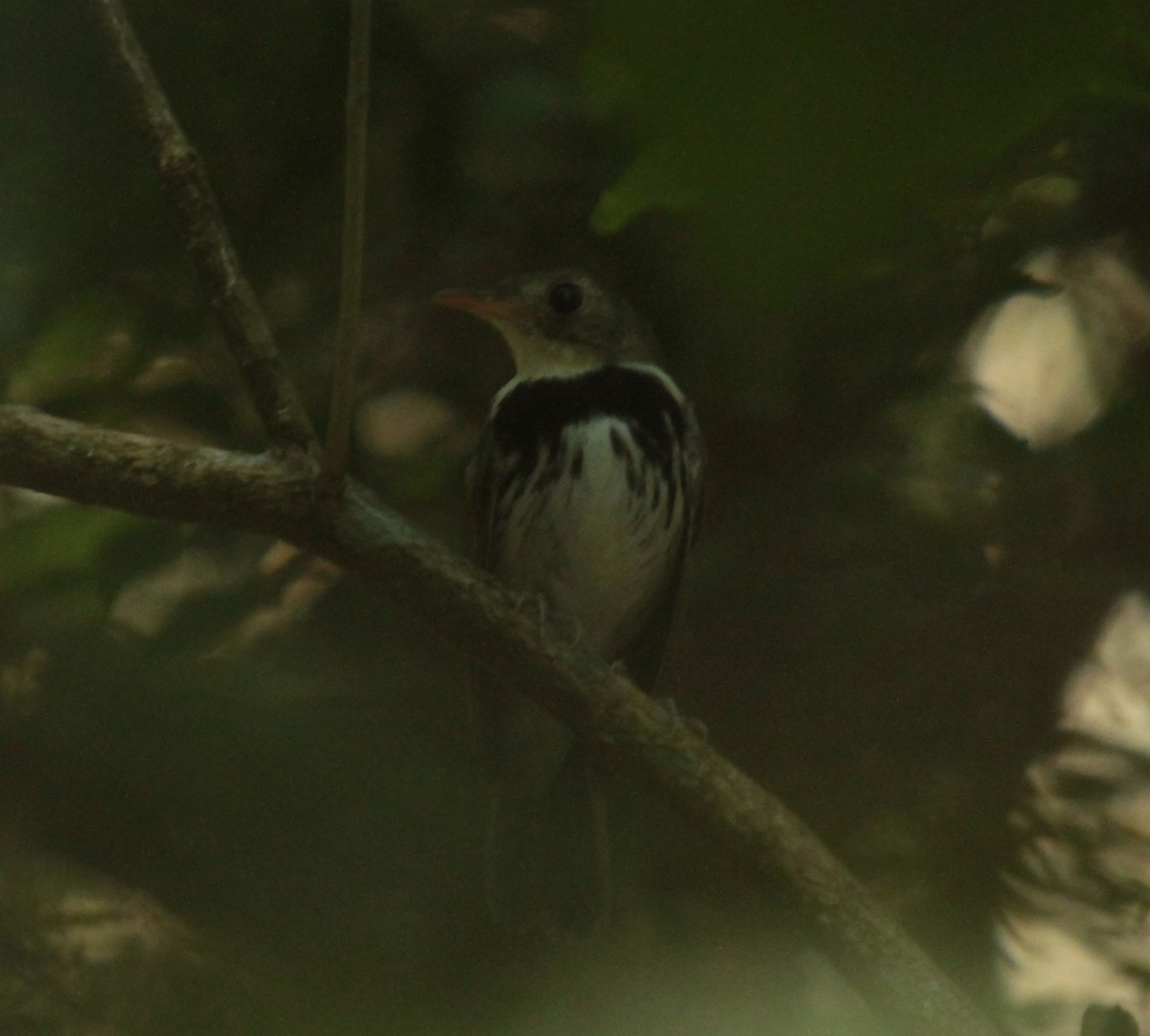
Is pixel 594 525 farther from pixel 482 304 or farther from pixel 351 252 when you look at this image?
pixel 351 252

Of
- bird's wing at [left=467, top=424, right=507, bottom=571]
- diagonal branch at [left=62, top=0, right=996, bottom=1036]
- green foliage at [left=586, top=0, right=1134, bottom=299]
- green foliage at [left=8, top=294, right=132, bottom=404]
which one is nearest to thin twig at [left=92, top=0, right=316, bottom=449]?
diagonal branch at [left=62, top=0, right=996, bottom=1036]

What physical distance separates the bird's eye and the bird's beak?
81 millimetres

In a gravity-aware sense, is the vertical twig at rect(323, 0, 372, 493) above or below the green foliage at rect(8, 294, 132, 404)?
above

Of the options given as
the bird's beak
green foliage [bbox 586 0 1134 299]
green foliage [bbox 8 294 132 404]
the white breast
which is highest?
green foliage [bbox 586 0 1134 299]

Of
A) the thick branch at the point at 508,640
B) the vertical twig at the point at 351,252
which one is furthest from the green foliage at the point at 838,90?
the thick branch at the point at 508,640

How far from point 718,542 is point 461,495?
0.44 metres

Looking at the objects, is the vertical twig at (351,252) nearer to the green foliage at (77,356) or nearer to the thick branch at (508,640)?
the thick branch at (508,640)

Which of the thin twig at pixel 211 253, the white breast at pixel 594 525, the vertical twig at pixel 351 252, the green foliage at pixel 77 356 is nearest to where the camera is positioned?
the vertical twig at pixel 351 252

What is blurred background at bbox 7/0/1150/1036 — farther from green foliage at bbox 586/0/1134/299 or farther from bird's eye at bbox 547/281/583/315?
green foliage at bbox 586/0/1134/299

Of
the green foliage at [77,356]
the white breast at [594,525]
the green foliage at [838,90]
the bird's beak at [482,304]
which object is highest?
the green foliage at [838,90]

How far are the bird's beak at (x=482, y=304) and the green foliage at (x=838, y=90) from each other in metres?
2.12

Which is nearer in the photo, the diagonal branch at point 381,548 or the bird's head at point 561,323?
the diagonal branch at point 381,548

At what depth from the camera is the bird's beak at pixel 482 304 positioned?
2.43 m

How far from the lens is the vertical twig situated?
3.50 ft
